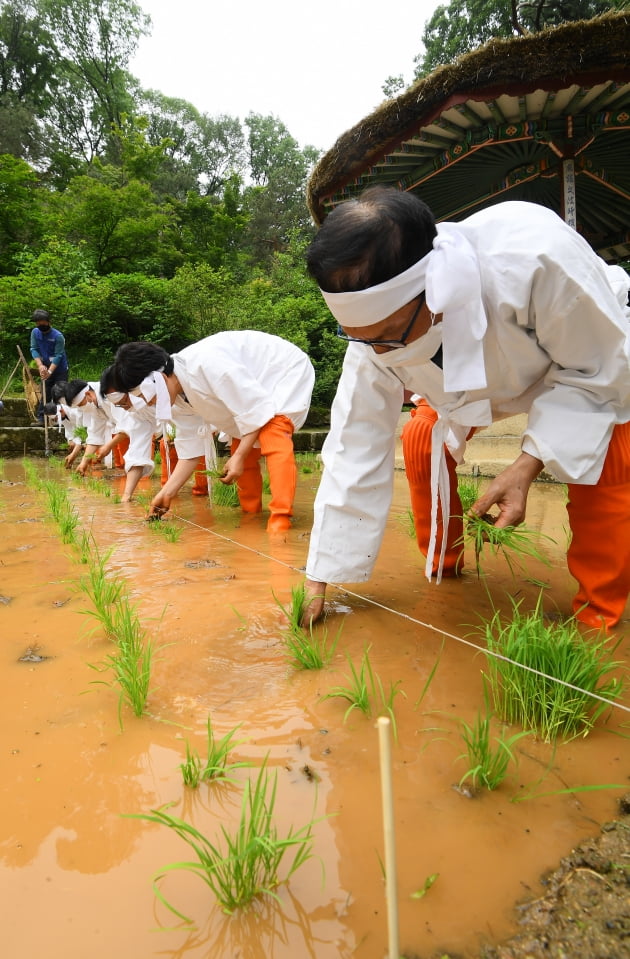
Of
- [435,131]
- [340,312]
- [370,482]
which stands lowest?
[370,482]

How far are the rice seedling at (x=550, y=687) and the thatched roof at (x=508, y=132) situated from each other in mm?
3753

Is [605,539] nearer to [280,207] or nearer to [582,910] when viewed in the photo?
[582,910]

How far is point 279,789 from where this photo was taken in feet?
3.26

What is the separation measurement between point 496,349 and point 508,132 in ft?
11.9

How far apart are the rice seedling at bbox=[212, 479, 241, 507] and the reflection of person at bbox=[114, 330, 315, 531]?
Answer: 0.60 m

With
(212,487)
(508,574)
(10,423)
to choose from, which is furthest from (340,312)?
(10,423)

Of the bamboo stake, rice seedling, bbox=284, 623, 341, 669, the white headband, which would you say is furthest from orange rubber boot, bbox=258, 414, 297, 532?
the white headband

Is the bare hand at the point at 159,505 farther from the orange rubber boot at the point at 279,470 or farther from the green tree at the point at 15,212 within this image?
the green tree at the point at 15,212

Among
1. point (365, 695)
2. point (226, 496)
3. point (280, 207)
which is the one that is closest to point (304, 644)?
point (365, 695)

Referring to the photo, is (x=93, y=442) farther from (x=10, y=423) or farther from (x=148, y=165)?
(x=148, y=165)

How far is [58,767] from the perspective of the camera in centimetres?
107

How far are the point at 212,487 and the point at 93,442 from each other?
11.9 ft

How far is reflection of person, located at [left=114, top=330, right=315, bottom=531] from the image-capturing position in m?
3.41

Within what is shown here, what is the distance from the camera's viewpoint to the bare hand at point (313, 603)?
1722mm
